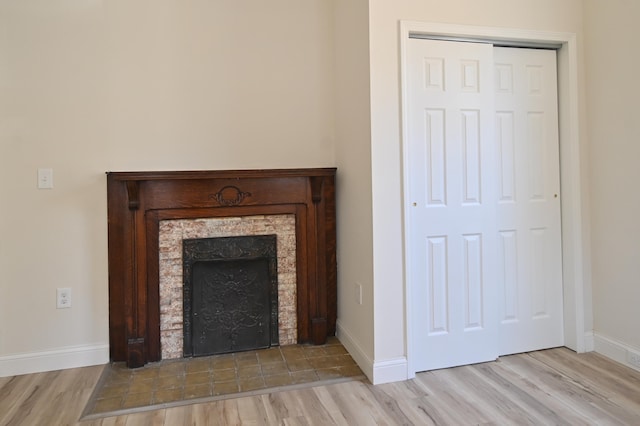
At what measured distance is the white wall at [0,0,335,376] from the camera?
2.57m

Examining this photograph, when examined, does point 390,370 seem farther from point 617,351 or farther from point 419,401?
point 617,351

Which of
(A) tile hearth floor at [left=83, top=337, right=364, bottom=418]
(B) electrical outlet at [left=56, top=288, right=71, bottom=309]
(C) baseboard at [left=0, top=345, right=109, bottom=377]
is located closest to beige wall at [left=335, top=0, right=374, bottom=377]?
(A) tile hearth floor at [left=83, top=337, right=364, bottom=418]

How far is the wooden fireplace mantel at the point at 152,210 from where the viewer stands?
2.64 metres

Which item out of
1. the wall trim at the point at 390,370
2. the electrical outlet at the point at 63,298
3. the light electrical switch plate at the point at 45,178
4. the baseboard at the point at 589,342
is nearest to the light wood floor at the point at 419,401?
the wall trim at the point at 390,370

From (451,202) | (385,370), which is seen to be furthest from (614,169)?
(385,370)

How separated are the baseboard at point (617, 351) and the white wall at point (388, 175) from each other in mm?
1325

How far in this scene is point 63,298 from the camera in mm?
2646

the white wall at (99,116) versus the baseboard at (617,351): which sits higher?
the white wall at (99,116)

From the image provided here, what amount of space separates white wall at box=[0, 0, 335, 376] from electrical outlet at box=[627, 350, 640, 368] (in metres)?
2.35

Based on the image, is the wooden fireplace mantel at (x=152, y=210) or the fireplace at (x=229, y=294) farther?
the fireplace at (x=229, y=294)

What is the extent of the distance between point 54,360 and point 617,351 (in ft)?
11.3

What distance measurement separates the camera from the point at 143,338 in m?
2.66

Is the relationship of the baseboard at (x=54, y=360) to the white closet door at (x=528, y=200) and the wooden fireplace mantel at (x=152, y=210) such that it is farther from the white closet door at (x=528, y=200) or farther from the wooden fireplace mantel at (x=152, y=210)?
the white closet door at (x=528, y=200)

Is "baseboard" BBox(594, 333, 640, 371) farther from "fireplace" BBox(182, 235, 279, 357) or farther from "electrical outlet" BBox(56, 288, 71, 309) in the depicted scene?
"electrical outlet" BBox(56, 288, 71, 309)
